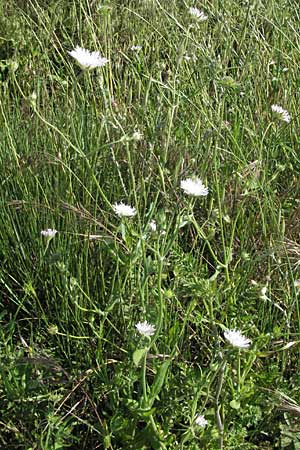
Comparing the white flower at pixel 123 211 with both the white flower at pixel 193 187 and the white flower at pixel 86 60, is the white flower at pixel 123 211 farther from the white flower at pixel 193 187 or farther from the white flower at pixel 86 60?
the white flower at pixel 86 60

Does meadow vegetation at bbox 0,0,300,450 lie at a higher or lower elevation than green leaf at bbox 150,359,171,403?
higher

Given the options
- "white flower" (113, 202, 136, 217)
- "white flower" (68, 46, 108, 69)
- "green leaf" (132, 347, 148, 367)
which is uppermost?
"white flower" (68, 46, 108, 69)

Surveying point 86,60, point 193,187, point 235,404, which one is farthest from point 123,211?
point 235,404

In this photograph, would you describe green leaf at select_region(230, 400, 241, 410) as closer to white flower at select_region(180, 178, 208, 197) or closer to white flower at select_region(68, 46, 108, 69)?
white flower at select_region(180, 178, 208, 197)

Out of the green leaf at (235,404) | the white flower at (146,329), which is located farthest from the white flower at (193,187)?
the green leaf at (235,404)

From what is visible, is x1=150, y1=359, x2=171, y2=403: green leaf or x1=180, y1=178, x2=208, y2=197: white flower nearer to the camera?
x1=150, y1=359, x2=171, y2=403: green leaf

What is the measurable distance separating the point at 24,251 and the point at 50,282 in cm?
12

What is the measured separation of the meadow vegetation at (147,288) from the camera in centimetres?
135

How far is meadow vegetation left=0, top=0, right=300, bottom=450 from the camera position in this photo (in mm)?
1351

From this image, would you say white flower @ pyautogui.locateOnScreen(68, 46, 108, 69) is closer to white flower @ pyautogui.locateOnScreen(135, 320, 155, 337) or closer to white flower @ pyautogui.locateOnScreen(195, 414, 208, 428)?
white flower @ pyautogui.locateOnScreen(135, 320, 155, 337)

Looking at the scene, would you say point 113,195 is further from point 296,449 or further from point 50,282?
point 296,449

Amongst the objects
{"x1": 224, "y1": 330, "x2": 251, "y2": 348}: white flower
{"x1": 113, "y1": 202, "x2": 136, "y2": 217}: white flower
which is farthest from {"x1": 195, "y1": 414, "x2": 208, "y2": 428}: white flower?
{"x1": 113, "y1": 202, "x2": 136, "y2": 217}: white flower

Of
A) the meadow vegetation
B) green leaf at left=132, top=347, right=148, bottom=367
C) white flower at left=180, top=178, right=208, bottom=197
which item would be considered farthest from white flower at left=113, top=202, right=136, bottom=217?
green leaf at left=132, top=347, right=148, bottom=367

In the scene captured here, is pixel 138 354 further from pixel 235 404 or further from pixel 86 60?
pixel 86 60
